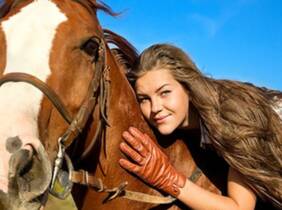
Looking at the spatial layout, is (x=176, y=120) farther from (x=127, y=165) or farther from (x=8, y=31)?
(x=8, y=31)

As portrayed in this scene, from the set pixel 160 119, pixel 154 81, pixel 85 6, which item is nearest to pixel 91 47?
pixel 85 6

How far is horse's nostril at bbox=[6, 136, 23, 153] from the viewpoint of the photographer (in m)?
2.35

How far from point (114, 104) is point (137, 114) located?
26 cm

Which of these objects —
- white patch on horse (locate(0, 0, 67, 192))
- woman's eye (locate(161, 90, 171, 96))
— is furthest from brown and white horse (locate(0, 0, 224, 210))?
woman's eye (locate(161, 90, 171, 96))

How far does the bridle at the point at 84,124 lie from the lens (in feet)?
8.68

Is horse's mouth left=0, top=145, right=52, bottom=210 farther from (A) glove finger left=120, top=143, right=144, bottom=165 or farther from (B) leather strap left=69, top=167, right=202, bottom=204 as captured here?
(A) glove finger left=120, top=143, right=144, bottom=165

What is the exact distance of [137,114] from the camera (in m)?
3.60

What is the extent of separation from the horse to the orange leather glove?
81 millimetres

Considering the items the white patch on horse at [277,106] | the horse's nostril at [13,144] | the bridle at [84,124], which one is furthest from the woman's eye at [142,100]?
the horse's nostril at [13,144]

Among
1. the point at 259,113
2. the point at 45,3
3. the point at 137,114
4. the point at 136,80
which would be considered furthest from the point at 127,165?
the point at 45,3

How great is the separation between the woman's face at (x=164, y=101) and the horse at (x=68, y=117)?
0.34ft

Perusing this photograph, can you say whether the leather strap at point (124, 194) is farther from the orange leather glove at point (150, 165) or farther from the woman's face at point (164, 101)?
the woman's face at point (164, 101)

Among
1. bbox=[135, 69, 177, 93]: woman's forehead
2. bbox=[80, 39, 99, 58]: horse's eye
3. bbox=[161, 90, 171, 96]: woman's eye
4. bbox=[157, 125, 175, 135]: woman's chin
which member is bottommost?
bbox=[157, 125, 175, 135]: woman's chin

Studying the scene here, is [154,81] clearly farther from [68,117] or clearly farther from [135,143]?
[68,117]
